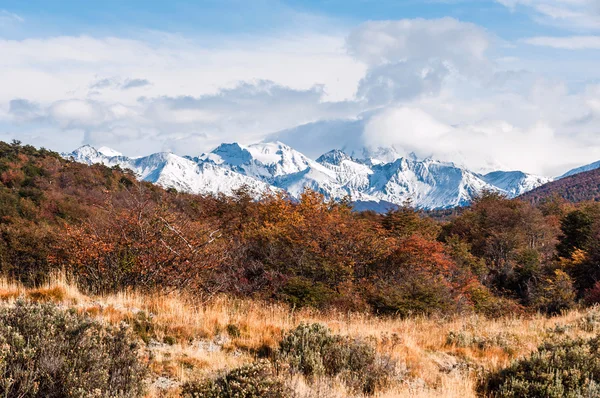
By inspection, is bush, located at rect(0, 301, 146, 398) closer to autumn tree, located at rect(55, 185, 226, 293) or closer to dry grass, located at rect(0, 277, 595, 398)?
dry grass, located at rect(0, 277, 595, 398)

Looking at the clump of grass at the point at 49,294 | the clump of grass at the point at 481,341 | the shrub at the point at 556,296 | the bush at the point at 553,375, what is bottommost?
the shrub at the point at 556,296

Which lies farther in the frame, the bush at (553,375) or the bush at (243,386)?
the bush at (553,375)

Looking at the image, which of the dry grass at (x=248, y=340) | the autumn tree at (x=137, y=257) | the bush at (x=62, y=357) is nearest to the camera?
the bush at (x=62, y=357)

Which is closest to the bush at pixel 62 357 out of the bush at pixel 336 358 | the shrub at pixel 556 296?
the bush at pixel 336 358

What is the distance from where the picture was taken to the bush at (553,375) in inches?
217

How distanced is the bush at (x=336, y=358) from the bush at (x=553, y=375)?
148 centimetres

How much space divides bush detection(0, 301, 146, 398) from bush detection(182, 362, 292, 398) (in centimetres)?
61

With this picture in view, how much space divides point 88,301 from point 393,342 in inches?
205

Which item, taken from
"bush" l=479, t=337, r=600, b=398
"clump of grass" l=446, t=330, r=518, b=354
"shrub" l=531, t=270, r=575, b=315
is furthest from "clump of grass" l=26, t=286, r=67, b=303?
"shrub" l=531, t=270, r=575, b=315

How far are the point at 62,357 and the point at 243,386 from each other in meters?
1.78

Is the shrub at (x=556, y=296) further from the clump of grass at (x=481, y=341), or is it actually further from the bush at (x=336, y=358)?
the bush at (x=336, y=358)

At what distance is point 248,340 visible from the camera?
706cm

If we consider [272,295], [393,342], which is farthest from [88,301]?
[272,295]

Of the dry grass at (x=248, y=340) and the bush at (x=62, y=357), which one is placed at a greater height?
the bush at (x=62, y=357)
